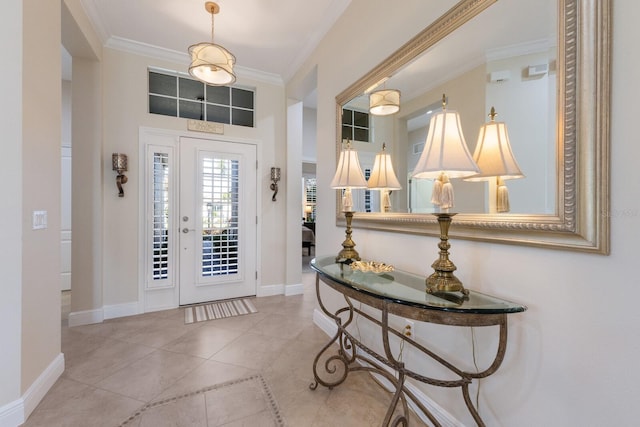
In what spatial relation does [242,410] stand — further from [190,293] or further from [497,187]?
[190,293]

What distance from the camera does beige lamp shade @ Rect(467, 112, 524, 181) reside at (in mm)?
1149

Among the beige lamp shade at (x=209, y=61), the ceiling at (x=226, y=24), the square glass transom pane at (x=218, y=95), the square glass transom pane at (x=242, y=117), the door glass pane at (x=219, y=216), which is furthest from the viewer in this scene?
the square glass transom pane at (x=242, y=117)

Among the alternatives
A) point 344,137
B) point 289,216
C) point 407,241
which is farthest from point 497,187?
point 289,216

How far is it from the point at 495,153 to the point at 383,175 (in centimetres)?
77

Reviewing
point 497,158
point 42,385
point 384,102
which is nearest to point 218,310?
point 42,385

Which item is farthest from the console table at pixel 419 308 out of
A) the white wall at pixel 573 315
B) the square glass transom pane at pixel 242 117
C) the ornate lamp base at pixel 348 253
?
the square glass transom pane at pixel 242 117

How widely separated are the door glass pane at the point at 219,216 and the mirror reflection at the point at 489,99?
237 centimetres

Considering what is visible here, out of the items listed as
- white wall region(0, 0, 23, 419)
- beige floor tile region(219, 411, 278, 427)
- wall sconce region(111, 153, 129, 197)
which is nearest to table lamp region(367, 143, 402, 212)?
beige floor tile region(219, 411, 278, 427)

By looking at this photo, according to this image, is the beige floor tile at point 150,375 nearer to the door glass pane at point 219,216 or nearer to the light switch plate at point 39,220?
the light switch plate at point 39,220

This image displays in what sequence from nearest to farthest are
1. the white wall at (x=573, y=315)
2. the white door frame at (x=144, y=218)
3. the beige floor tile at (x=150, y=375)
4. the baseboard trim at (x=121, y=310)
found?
the white wall at (x=573, y=315) → the beige floor tile at (x=150, y=375) → the baseboard trim at (x=121, y=310) → the white door frame at (x=144, y=218)

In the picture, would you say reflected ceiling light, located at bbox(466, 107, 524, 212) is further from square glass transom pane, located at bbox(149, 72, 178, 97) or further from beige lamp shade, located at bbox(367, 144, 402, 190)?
square glass transom pane, located at bbox(149, 72, 178, 97)

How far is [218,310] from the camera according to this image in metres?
3.27

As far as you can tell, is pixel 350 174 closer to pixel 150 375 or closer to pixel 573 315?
pixel 573 315

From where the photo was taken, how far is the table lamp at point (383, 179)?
6.04 feet
